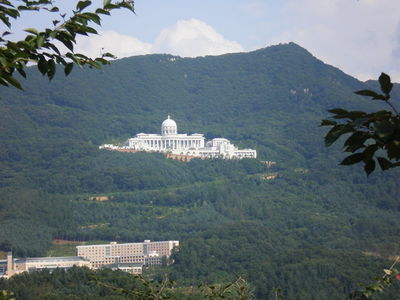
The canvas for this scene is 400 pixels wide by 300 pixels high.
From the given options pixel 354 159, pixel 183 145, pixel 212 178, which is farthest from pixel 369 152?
pixel 183 145

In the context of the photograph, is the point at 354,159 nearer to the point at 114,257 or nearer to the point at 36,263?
the point at 36,263

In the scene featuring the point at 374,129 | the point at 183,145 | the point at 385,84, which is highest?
the point at 183,145

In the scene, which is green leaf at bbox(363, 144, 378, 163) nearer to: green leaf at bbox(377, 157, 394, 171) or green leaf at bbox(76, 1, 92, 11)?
green leaf at bbox(377, 157, 394, 171)

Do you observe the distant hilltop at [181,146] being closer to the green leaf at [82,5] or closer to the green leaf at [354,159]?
the green leaf at [82,5]

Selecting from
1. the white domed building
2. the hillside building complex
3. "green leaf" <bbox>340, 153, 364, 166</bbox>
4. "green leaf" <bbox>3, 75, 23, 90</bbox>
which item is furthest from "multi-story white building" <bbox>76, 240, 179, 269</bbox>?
"green leaf" <bbox>340, 153, 364, 166</bbox>

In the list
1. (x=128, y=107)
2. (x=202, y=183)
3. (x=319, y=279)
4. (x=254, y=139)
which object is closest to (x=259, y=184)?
(x=202, y=183)
